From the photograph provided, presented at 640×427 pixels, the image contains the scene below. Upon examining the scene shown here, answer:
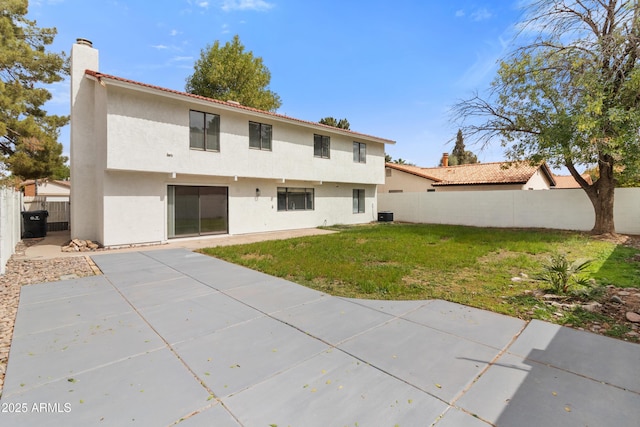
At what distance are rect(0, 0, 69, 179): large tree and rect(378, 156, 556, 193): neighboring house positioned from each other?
74.9 feet

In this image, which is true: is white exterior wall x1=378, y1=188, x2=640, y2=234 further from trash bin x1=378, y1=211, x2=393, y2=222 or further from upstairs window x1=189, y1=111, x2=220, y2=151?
upstairs window x1=189, y1=111, x2=220, y2=151

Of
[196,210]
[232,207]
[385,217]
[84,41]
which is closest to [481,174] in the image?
[385,217]

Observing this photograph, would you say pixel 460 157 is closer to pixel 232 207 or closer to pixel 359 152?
pixel 359 152

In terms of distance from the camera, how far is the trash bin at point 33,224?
13.5m

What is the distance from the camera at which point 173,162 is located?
11281 mm

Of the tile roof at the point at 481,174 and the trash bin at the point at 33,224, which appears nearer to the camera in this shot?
the trash bin at the point at 33,224

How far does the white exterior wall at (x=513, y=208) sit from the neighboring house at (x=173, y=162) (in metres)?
7.70

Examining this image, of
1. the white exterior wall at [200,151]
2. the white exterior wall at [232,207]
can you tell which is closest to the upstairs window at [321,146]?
the white exterior wall at [200,151]

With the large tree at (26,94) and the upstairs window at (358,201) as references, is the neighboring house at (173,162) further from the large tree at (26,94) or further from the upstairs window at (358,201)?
the large tree at (26,94)

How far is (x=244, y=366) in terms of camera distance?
123 inches

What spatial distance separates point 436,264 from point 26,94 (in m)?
21.9

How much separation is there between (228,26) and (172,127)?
657 cm

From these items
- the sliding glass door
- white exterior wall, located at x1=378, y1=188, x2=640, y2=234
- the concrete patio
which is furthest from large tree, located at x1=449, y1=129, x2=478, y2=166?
the concrete patio

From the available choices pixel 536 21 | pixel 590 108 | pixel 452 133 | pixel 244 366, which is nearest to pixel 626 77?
pixel 590 108
